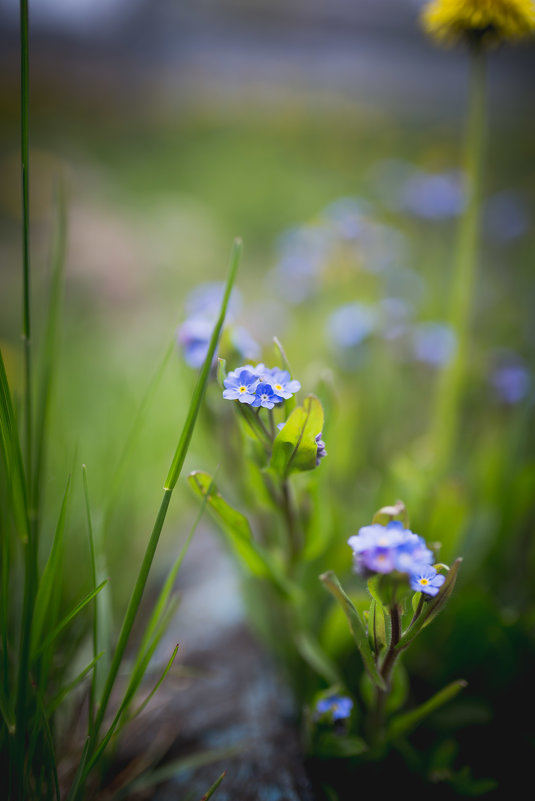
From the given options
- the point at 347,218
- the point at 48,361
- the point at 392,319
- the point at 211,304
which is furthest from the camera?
the point at 347,218

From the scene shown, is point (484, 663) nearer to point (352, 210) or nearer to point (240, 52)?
point (352, 210)

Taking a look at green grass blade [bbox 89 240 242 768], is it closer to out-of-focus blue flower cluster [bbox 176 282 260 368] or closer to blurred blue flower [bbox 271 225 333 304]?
out-of-focus blue flower cluster [bbox 176 282 260 368]

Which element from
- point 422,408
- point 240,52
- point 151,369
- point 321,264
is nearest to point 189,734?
point 422,408

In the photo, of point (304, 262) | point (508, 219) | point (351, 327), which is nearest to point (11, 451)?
point (351, 327)

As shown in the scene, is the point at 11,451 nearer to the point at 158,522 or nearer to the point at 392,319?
the point at 158,522

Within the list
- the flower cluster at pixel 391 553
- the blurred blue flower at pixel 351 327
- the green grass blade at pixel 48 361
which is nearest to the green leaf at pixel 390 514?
the flower cluster at pixel 391 553

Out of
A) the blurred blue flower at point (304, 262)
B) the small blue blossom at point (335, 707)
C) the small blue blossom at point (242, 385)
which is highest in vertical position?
the blurred blue flower at point (304, 262)

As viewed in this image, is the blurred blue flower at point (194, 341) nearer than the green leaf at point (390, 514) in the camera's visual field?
No

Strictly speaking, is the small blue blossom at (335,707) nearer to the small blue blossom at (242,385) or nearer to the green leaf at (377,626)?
the green leaf at (377,626)
